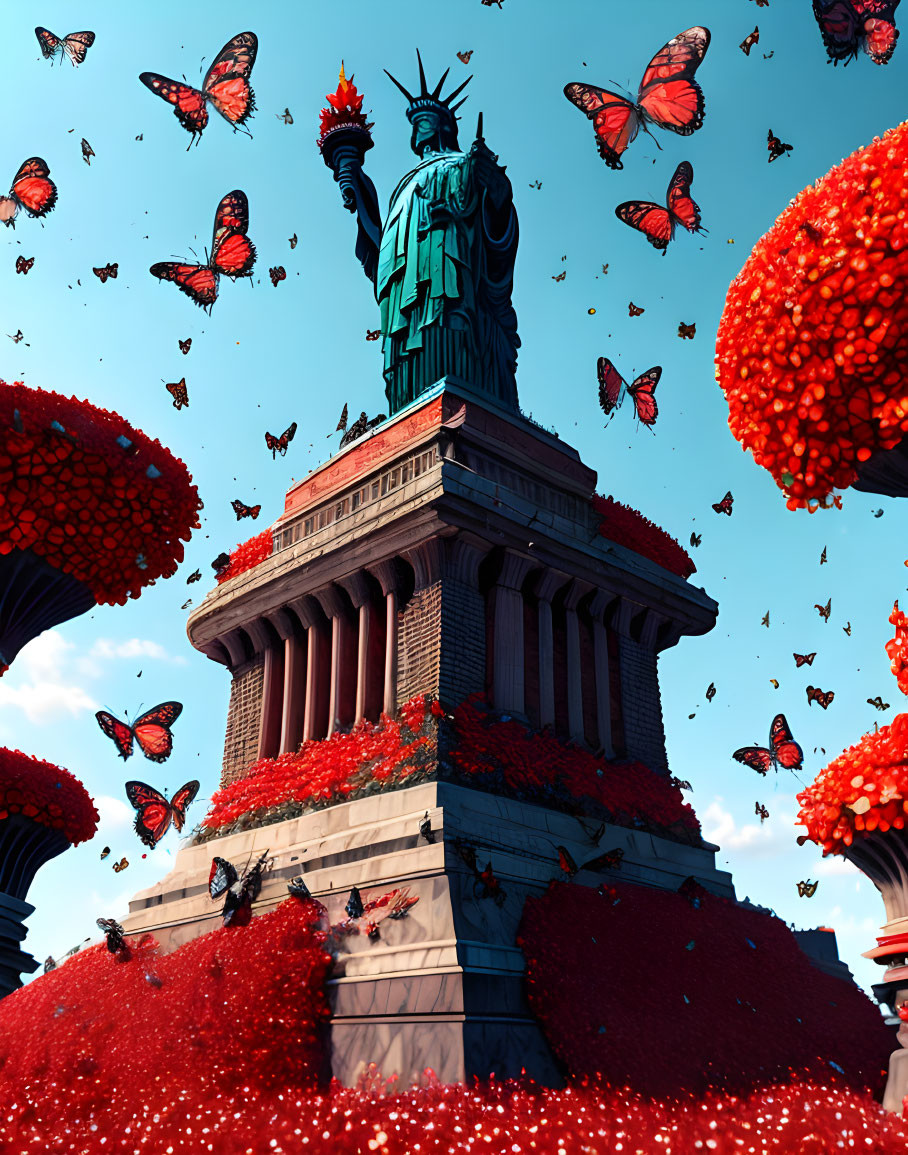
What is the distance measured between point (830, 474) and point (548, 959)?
24.8 ft

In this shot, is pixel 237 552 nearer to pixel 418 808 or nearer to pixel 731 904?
pixel 418 808

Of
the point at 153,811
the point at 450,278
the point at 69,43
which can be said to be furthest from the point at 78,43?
the point at 153,811

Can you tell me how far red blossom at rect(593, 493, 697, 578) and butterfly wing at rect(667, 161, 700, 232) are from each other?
20.6ft

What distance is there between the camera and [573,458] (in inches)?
827

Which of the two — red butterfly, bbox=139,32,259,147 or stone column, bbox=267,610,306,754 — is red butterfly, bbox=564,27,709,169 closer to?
red butterfly, bbox=139,32,259,147

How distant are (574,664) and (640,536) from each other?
4.07 metres

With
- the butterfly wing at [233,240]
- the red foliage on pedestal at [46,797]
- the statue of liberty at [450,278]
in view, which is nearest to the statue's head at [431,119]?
the statue of liberty at [450,278]

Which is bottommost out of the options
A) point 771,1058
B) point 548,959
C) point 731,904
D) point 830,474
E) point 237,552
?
point 771,1058

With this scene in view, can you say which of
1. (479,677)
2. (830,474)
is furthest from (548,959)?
(830,474)

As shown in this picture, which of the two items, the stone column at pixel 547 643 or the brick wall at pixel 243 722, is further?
the brick wall at pixel 243 722

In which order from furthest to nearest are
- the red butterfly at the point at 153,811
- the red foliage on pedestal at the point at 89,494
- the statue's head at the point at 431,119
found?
the statue's head at the point at 431,119 → the red butterfly at the point at 153,811 → the red foliage on pedestal at the point at 89,494

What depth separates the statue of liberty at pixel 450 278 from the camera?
21.4 meters

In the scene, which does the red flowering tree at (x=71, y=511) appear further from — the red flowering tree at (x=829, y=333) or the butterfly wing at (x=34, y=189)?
the butterfly wing at (x=34, y=189)

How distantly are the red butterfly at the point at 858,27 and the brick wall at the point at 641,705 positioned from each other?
1190 centimetres
